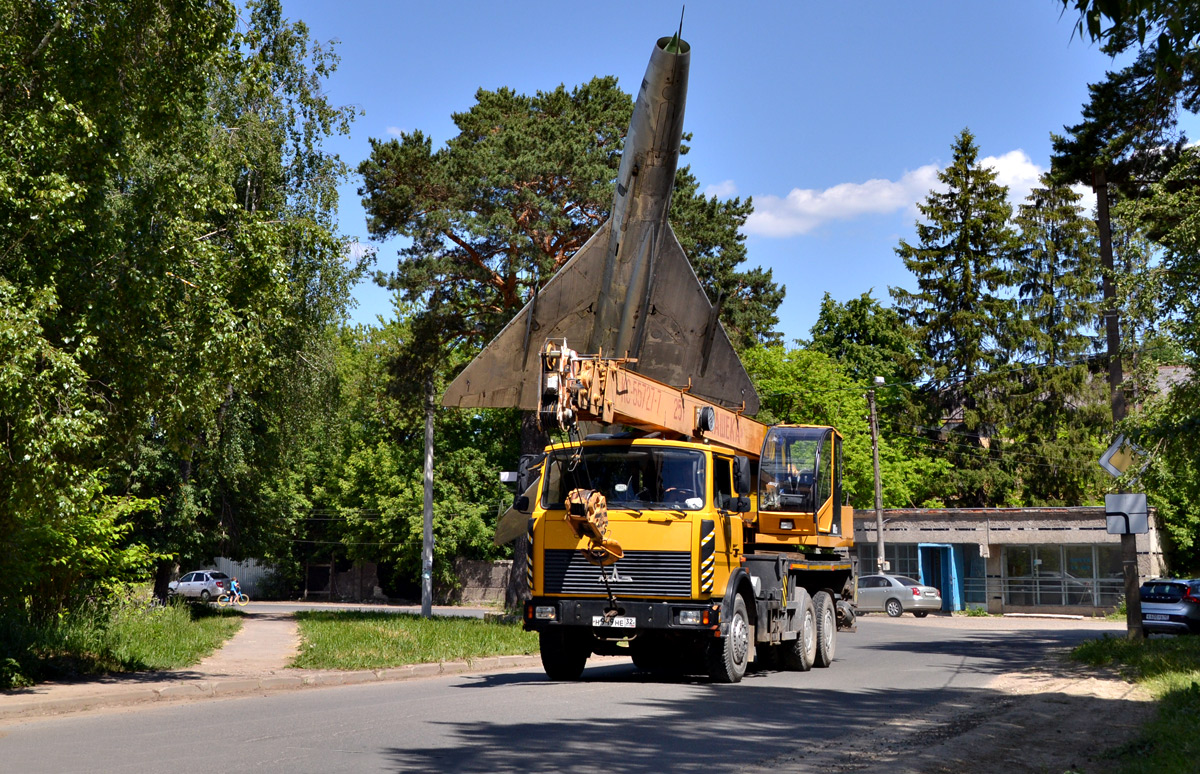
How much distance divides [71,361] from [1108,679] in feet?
43.9

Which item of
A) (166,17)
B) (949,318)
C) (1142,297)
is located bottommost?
(1142,297)

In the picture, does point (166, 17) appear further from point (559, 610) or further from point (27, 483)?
point (559, 610)

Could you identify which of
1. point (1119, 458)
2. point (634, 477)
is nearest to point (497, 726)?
point (634, 477)

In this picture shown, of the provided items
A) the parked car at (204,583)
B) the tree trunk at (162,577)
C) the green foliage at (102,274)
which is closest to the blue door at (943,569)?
the tree trunk at (162,577)

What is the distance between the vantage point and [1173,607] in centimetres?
2484

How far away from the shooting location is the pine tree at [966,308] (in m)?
49.4

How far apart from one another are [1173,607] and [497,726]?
2127cm

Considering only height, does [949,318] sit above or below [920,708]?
above

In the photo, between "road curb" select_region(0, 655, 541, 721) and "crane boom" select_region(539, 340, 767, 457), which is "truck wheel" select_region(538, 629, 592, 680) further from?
"crane boom" select_region(539, 340, 767, 457)

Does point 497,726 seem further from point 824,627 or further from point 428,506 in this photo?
point 428,506

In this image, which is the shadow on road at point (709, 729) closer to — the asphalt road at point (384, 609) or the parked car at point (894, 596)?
the asphalt road at point (384, 609)

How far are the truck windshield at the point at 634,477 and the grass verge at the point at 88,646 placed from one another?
6166 millimetres

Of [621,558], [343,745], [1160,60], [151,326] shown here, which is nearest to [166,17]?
[151,326]

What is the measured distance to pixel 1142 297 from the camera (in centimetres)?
1794
